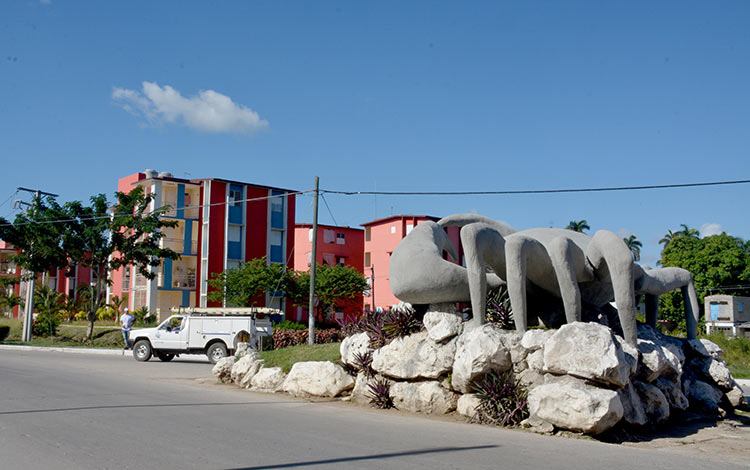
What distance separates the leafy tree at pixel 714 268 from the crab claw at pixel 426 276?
4797 cm

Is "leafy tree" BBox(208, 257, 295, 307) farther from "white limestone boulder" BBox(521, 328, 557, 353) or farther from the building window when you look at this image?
"white limestone boulder" BBox(521, 328, 557, 353)

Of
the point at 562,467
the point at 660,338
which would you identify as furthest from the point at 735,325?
the point at 562,467

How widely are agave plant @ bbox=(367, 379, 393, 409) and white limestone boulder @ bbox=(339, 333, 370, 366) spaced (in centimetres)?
89

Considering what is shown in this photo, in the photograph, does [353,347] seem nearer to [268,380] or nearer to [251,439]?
[268,380]

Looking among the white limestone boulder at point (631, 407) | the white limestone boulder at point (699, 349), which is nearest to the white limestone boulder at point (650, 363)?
the white limestone boulder at point (631, 407)

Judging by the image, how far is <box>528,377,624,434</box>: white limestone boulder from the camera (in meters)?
10.2

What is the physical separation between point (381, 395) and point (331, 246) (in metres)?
52.8

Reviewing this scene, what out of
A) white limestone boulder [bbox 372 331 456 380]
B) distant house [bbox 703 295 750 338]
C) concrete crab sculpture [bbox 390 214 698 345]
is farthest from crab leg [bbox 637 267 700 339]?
distant house [bbox 703 295 750 338]

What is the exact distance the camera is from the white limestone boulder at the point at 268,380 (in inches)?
625

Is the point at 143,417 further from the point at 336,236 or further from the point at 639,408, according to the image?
the point at 336,236

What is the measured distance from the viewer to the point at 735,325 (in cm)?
4925

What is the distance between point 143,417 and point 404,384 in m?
5.04

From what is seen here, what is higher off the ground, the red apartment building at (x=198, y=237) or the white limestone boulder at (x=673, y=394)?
the red apartment building at (x=198, y=237)

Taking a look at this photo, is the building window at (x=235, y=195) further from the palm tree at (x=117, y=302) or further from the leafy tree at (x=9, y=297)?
the leafy tree at (x=9, y=297)
